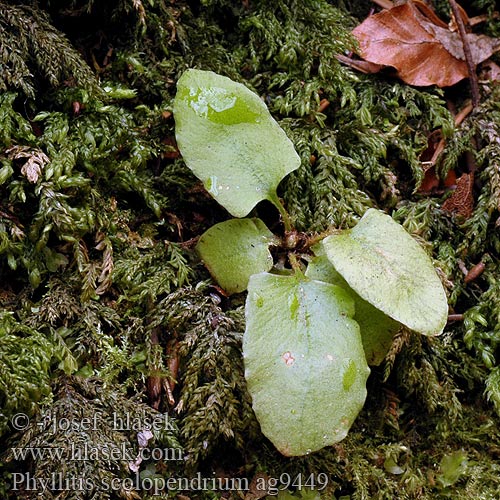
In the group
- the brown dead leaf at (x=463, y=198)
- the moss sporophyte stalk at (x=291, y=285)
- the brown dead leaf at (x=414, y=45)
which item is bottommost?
the brown dead leaf at (x=463, y=198)

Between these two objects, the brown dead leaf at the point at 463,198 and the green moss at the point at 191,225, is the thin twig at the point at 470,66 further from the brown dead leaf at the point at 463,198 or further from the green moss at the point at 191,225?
the brown dead leaf at the point at 463,198

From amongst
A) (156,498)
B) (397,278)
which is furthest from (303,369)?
(156,498)

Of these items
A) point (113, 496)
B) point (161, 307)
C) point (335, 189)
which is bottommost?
point (113, 496)

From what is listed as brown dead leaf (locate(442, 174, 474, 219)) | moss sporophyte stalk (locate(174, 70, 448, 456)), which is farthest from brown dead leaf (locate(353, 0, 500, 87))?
moss sporophyte stalk (locate(174, 70, 448, 456))

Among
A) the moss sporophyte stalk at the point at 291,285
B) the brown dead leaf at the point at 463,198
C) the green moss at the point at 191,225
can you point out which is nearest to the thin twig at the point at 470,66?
the green moss at the point at 191,225

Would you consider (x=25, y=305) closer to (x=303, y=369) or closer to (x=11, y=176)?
(x=11, y=176)

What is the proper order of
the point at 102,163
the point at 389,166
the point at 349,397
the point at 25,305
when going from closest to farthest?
the point at 349,397 → the point at 25,305 → the point at 102,163 → the point at 389,166
